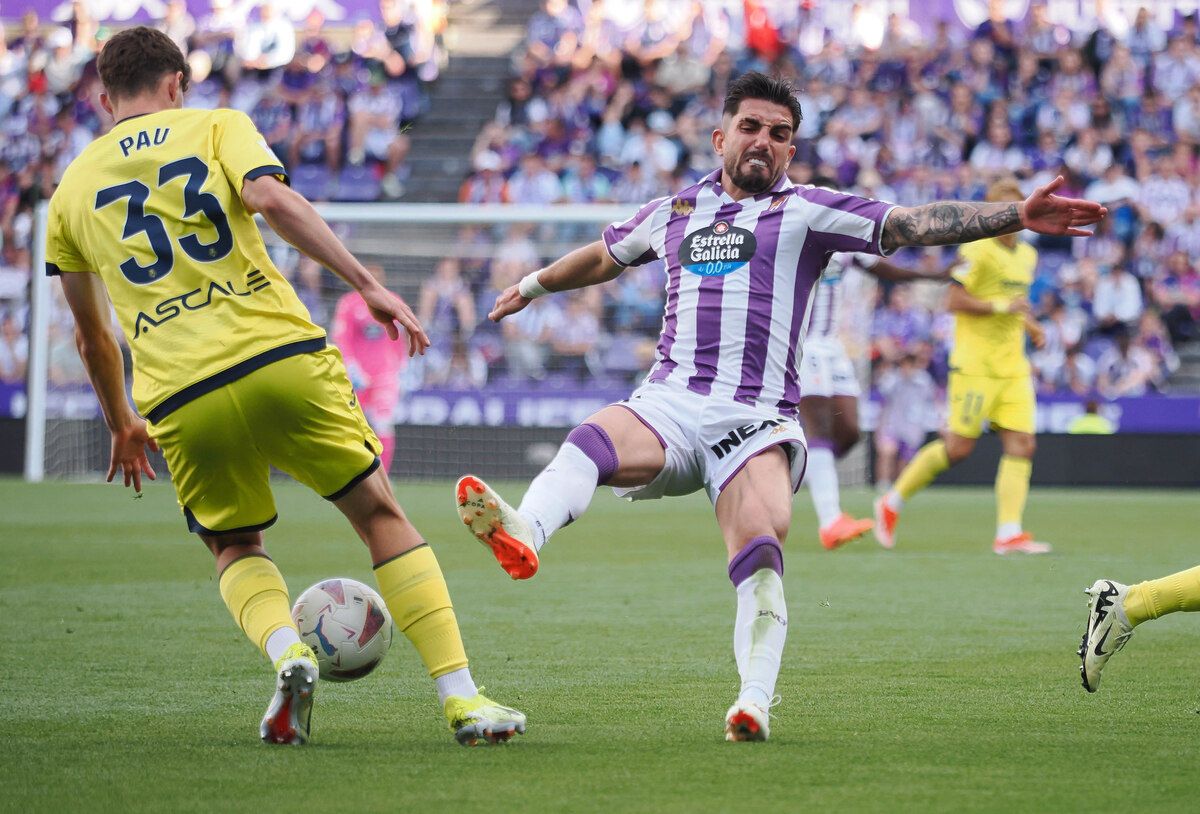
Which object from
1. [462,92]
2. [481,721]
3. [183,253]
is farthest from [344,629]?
[462,92]

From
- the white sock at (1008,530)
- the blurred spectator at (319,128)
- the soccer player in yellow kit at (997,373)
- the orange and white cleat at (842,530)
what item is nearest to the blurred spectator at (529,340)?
the blurred spectator at (319,128)

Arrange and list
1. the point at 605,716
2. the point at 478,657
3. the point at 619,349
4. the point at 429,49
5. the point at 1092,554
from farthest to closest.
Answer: the point at 429,49 < the point at 619,349 < the point at 1092,554 < the point at 478,657 < the point at 605,716

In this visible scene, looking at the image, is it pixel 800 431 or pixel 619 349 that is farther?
pixel 619 349

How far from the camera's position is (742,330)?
4523mm

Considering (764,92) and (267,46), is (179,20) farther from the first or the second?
(764,92)

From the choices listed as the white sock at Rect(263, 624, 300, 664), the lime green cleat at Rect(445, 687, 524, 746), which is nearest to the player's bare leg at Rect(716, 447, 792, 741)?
the lime green cleat at Rect(445, 687, 524, 746)

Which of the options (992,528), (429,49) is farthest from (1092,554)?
(429,49)

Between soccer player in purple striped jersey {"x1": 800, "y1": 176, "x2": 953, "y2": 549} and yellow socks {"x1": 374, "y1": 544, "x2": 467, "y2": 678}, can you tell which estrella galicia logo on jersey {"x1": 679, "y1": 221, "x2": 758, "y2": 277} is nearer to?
yellow socks {"x1": 374, "y1": 544, "x2": 467, "y2": 678}

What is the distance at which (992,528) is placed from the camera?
12.1m

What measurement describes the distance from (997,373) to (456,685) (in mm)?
6853

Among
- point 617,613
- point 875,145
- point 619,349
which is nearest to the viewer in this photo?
point 617,613

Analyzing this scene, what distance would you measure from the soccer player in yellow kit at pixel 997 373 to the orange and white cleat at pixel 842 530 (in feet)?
2.86

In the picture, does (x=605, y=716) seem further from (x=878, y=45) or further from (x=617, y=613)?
(x=878, y=45)

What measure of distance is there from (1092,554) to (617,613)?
425cm
